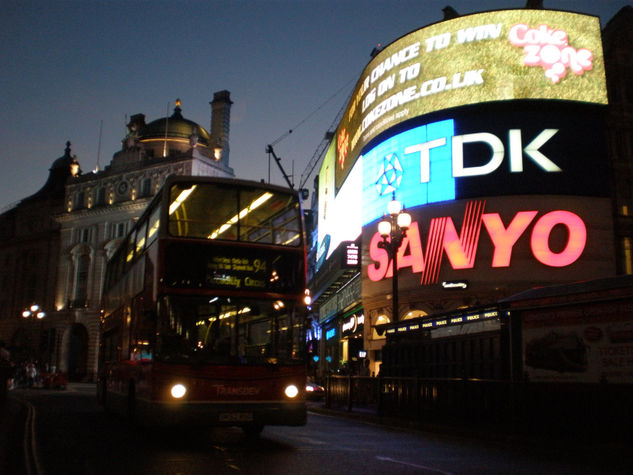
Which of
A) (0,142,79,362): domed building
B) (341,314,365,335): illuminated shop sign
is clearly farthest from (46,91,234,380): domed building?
(341,314,365,335): illuminated shop sign


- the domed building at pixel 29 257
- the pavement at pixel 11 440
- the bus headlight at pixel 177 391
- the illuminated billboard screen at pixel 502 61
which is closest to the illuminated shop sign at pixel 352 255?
the illuminated billboard screen at pixel 502 61

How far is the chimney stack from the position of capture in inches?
2953

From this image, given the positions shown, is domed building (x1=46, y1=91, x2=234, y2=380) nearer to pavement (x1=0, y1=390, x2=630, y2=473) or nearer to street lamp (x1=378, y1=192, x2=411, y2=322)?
street lamp (x1=378, y1=192, x2=411, y2=322)

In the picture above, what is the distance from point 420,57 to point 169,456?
29.6m

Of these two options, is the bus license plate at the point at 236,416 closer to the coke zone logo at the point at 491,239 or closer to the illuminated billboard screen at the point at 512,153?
the coke zone logo at the point at 491,239

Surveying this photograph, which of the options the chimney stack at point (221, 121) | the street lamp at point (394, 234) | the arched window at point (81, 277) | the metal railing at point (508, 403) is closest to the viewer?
the metal railing at point (508, 403)

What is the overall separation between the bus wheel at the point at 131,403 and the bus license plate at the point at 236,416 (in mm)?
2925

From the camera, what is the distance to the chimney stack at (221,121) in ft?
246

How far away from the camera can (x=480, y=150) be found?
33.1 m

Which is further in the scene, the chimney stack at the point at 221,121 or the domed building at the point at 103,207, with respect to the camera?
the chimney stack at the point at 221,121

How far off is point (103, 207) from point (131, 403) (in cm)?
6167

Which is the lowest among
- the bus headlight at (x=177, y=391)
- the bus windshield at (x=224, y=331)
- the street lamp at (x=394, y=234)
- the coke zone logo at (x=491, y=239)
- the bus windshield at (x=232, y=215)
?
the bus headlight at (x=177, y=391)

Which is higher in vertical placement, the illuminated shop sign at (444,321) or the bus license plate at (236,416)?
the illuminated shop sign at (444,321)

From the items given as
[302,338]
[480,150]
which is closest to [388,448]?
[302,338]
